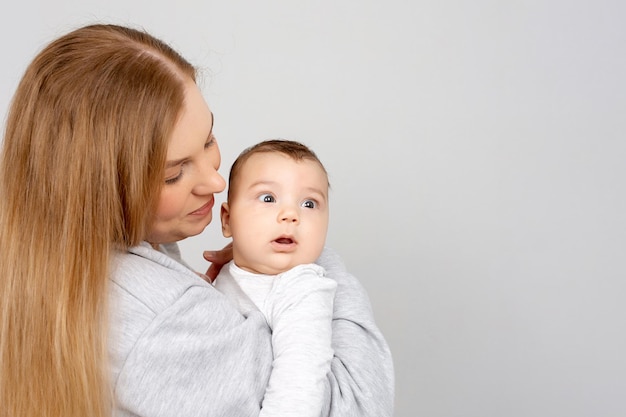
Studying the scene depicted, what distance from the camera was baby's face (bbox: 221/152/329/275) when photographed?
2.06 metres

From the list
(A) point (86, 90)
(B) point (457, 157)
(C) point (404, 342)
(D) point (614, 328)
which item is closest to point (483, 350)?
(C) point (404, 342)

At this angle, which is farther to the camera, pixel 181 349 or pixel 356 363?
pixel 356 363

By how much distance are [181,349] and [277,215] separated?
43 cm

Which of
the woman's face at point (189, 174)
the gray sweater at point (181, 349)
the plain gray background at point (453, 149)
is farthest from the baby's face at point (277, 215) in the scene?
the plain gray background at point (453, 149)

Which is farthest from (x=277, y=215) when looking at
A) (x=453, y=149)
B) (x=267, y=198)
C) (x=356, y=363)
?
(x=453, y=149)

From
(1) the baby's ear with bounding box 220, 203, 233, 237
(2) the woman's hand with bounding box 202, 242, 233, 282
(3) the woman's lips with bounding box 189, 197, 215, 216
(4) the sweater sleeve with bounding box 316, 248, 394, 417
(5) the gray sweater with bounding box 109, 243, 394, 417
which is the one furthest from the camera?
(2) the woman's hand with bounding box 202, 242, 233, 282

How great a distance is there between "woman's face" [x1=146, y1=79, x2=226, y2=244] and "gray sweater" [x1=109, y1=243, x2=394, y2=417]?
4.8 inches

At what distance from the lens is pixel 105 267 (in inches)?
71.1

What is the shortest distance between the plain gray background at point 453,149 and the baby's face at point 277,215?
144cm

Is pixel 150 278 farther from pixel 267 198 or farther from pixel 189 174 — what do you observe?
pixel 267 198

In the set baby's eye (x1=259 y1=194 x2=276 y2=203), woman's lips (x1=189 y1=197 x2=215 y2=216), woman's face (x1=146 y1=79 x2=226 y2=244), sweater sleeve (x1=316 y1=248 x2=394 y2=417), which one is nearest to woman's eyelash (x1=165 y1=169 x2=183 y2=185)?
woman's face (x1=146 y1=79 x2=226 y2=244)

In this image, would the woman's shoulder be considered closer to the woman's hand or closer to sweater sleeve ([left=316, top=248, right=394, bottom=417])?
sweater sleeve ([left=316, top=248, right=394, bottom=417])

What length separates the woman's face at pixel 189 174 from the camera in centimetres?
187

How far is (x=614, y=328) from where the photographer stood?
11.6ft
